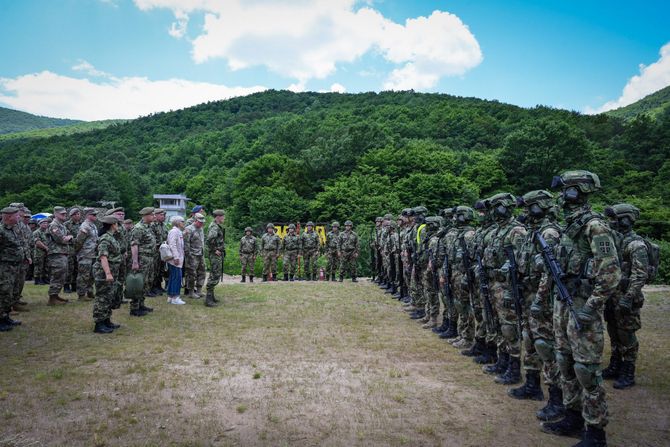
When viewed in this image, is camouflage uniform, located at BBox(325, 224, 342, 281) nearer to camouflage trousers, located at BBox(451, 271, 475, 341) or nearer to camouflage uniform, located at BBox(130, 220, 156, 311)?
camouflage uniform, located at BBox(130, 220, 156, 311)

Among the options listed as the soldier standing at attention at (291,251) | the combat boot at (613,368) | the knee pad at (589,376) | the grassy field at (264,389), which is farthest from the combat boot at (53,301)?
the combat boot at (613,368)

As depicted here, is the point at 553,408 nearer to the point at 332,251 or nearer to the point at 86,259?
the point at 86,259

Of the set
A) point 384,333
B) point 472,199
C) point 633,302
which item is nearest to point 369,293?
point 384,333

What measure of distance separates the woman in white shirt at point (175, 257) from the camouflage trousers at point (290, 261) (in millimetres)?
6506

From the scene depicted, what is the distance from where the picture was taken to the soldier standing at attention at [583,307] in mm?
3713

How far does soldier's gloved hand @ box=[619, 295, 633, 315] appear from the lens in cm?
576

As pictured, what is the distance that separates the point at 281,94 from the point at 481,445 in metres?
104

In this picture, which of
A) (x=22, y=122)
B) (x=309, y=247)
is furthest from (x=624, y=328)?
(x=22, y=122)

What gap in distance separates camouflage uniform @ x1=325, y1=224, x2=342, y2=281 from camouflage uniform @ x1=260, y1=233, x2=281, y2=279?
2040 mm

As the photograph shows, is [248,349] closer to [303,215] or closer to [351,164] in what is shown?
[303,215]

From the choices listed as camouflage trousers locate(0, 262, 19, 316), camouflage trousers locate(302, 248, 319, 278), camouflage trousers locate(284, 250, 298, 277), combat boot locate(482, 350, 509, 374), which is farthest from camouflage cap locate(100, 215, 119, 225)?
camouflage trousers locate(302, 248, 319, 278)

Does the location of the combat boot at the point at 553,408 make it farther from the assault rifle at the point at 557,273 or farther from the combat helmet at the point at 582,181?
the combat helmet at the point at 582,181

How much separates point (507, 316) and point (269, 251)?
1233 centimetres

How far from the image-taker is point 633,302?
5789mm
